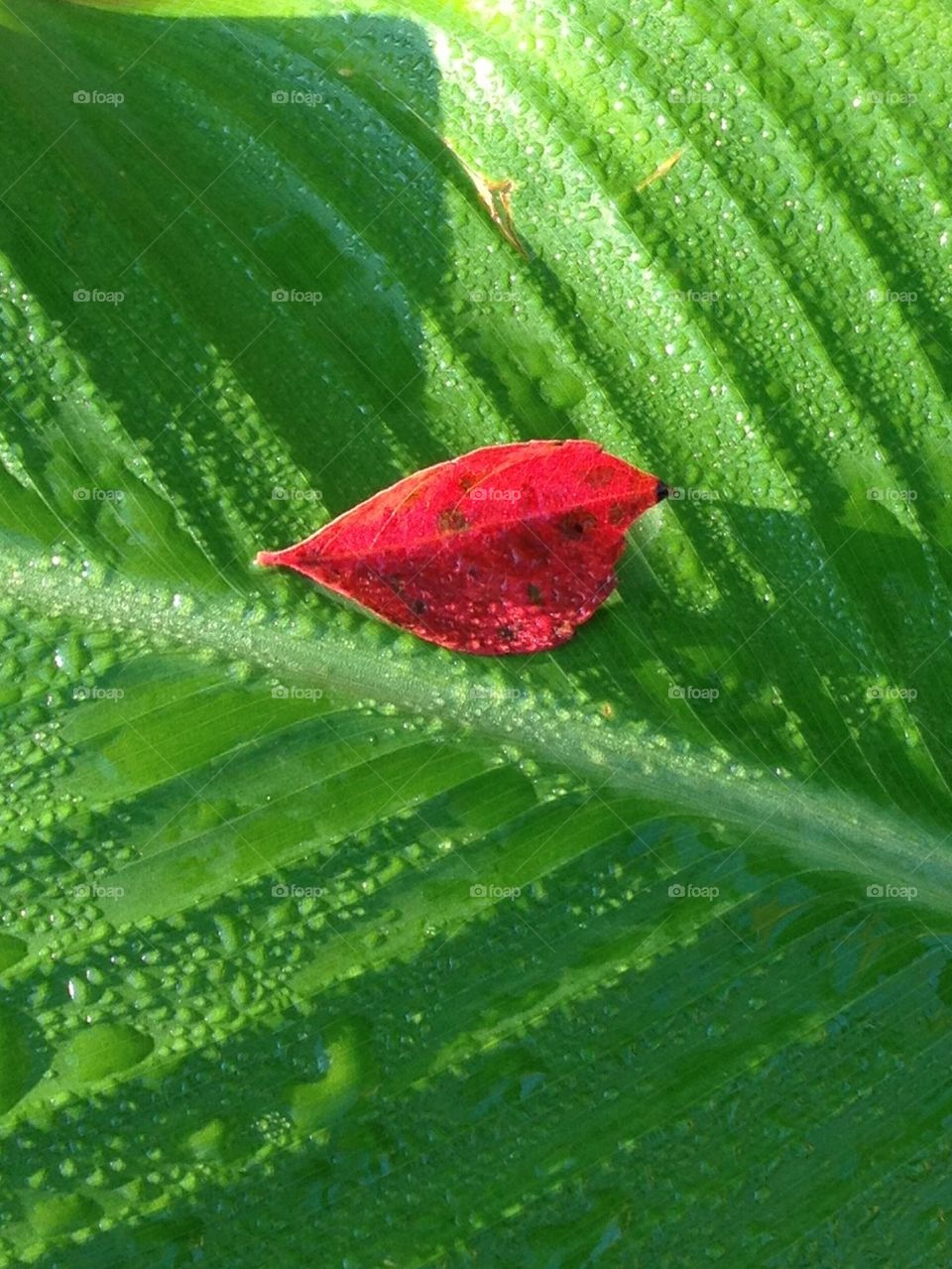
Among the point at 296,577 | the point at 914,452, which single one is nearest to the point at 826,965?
the point at 914,452

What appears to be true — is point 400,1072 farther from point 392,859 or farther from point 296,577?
point 296,577
